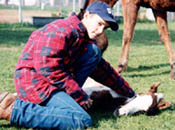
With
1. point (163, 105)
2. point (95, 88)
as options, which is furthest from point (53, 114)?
point (163, 105)

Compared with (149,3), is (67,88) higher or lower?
lower

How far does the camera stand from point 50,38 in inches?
136

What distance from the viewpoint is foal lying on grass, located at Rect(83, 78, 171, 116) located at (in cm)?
395

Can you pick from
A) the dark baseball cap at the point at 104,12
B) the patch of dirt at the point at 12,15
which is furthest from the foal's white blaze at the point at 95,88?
the patch of dirt at the point at 12,15

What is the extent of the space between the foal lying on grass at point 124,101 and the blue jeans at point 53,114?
600mm

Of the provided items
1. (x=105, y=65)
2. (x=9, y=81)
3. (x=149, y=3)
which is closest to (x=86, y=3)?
(x=149, y=3)

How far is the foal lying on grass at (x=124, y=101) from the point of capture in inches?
155

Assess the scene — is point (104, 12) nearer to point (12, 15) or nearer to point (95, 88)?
point (95, 88)

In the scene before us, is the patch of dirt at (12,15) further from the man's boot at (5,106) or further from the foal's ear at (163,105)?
the man's boot at (5,106)

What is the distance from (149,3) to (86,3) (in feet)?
3.61

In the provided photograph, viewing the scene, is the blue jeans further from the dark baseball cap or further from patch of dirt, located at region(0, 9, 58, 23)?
patch of dirt, located at region(0, 9, 58, 23)

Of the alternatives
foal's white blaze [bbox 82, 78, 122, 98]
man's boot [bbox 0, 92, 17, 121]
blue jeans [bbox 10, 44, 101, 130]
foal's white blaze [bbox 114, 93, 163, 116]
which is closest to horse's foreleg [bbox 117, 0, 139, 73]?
foal's white blaze [bbox 82, 78, 122, 98]

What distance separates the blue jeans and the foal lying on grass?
0.60m

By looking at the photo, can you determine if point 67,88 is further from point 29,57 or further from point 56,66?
point 29,57
